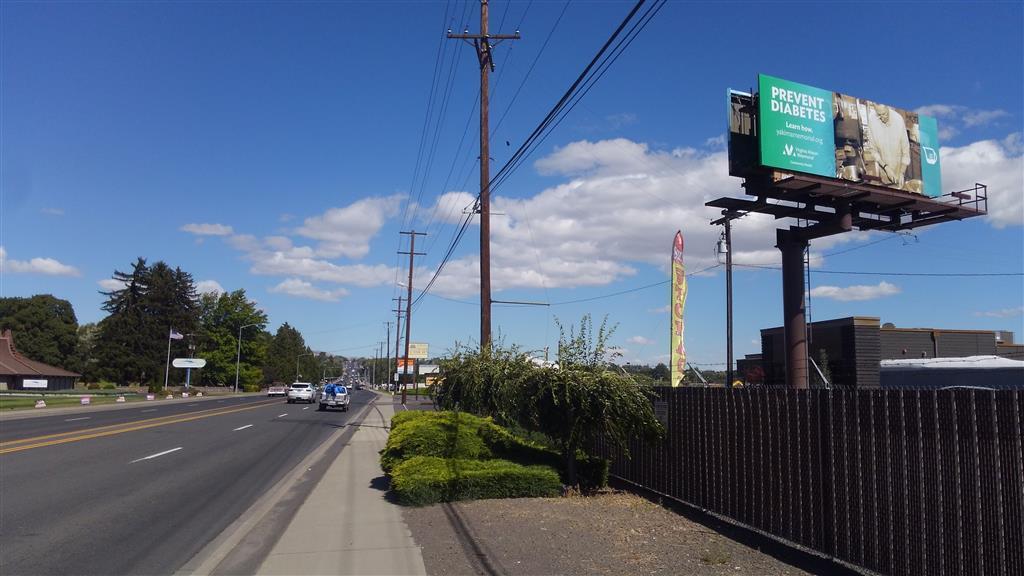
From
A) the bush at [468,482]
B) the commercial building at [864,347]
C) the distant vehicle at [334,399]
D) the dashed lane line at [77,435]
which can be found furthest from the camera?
the distant vehicle at [334,399]

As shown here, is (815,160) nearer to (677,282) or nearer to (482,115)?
(677,282)

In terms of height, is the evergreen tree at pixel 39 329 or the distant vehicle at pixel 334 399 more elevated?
the evergreen tree at pixel 39 329

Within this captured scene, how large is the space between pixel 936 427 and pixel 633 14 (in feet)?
18.1

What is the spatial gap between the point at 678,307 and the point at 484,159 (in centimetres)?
695

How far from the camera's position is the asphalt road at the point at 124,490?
8.35 metres

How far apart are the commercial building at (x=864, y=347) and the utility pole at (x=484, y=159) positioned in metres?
21.7

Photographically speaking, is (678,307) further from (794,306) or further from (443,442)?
(443,442)

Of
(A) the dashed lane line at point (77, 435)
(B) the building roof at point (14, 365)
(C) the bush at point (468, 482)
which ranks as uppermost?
(B) the building roof at point (14, 365)

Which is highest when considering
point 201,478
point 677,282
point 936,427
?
point 677,282

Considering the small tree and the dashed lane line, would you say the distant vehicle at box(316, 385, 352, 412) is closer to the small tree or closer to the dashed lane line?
the dashed lane line

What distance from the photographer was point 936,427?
21.3ft

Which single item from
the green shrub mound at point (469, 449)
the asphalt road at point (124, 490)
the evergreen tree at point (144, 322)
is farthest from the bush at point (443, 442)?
the evergreen tree at point (144, 322)

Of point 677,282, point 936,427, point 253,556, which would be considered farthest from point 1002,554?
point 677,282

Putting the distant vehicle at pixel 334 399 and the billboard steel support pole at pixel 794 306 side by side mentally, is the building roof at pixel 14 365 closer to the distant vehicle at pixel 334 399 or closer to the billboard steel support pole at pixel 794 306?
the distant vehicle at pixel 334 399
